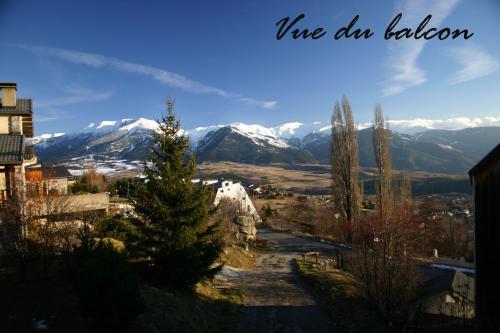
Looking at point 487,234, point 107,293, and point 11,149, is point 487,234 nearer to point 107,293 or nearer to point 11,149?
point 107,293

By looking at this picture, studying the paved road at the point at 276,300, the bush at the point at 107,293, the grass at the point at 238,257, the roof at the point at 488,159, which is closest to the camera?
the bush at the point at 107,293

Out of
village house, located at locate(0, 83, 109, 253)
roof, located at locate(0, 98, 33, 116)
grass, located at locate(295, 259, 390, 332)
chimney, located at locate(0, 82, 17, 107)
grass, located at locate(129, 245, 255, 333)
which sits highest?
chimney, located at locate(0, 82, 17, 107)

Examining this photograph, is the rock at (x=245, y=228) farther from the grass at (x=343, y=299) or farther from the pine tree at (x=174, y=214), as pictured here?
the pine tree at (x=174, y=214)

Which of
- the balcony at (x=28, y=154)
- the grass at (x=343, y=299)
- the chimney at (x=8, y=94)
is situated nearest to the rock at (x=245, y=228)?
the grass at (x=343, y=299)

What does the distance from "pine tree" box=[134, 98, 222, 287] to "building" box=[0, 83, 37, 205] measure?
17.0 feet

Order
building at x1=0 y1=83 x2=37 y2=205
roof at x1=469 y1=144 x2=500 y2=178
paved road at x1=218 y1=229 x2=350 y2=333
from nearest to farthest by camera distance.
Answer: roof at x1=469 y1=144 x2=500 y2=178 → paved road at x1=218 y1=229 x2=350 y2=333 → building at x1=0 y1=83 x2=37 y2=205

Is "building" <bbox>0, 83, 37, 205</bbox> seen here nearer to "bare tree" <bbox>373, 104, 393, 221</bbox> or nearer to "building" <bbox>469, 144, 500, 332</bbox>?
"building" <bbox>469, 144, 500, 332</bbox>

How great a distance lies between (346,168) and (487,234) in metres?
28.6

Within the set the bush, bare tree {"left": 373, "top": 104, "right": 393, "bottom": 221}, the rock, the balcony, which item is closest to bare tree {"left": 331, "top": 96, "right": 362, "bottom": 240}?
bare tree {"left": 373, "top": 104, "right": 393, "bottom": 221}

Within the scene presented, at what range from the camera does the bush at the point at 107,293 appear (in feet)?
26.9

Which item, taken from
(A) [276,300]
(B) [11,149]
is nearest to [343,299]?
(A) [276,300]

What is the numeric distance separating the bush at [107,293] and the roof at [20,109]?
49.6 ft

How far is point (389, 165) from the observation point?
38281 mm

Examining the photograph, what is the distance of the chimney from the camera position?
2033 centimetres
